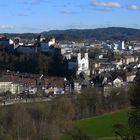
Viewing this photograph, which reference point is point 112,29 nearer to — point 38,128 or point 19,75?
point 19,75

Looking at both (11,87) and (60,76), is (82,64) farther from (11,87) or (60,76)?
(11,87)

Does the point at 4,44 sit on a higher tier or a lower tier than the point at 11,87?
higher

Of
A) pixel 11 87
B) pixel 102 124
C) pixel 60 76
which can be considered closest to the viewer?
pixel 102 124

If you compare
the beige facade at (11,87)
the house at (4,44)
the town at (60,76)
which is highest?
the house at (4,44)

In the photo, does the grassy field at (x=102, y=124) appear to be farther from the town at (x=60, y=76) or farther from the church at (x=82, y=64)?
the church at (x=82, y=64)

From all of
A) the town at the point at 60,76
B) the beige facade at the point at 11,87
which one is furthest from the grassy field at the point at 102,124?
the beige facade at the point at 11,87

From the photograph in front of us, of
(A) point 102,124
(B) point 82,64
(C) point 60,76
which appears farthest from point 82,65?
(A) point 102,124

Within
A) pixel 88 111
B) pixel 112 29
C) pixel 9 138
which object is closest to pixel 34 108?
pixel 88 111

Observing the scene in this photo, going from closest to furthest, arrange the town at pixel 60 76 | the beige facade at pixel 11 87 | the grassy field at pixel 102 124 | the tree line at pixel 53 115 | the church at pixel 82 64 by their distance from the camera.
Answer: the tree line at pixel 53 115
the grassy field at pixel 102 124
the town at pixel 60 76
the beige facade at pixel 11 87
the church at pixel 82 64
